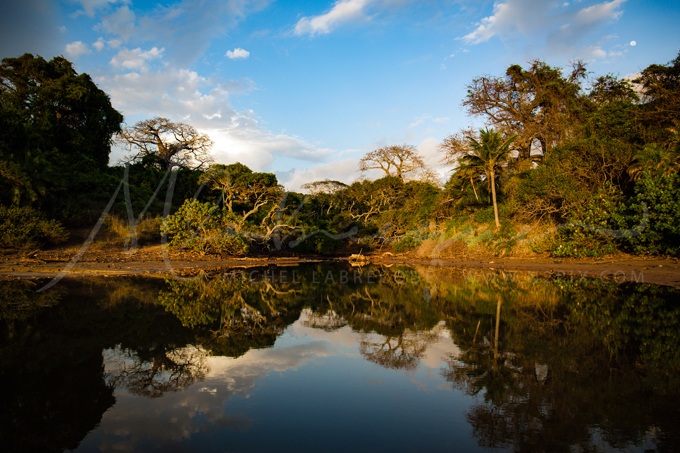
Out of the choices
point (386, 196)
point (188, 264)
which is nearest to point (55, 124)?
point (188, 264)

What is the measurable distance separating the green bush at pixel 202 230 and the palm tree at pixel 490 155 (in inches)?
704

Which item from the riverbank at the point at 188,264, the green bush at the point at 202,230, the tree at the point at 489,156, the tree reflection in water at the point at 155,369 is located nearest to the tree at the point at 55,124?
the riverbank at the point at 188,264

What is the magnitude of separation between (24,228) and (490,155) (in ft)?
96.4

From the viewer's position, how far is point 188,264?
2475cm

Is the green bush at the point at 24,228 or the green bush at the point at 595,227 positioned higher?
the green bush at the point at 24,228

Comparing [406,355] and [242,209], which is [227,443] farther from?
[242,209]

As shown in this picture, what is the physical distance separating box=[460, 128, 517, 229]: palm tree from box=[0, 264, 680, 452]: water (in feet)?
63.4

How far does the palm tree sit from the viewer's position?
2966cm

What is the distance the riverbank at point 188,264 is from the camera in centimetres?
1844

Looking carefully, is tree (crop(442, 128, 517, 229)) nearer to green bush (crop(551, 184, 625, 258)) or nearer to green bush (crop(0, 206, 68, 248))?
green bush (crop(551, 184, 625, 258))

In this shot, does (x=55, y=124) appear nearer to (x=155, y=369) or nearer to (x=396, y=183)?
(x=396, y=183)

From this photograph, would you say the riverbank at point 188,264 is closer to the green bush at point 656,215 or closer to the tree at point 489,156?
the green bush at point 656,215

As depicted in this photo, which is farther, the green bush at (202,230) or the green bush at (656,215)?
the green bush at (202,230)

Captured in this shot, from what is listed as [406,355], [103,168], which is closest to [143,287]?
[406,355]
